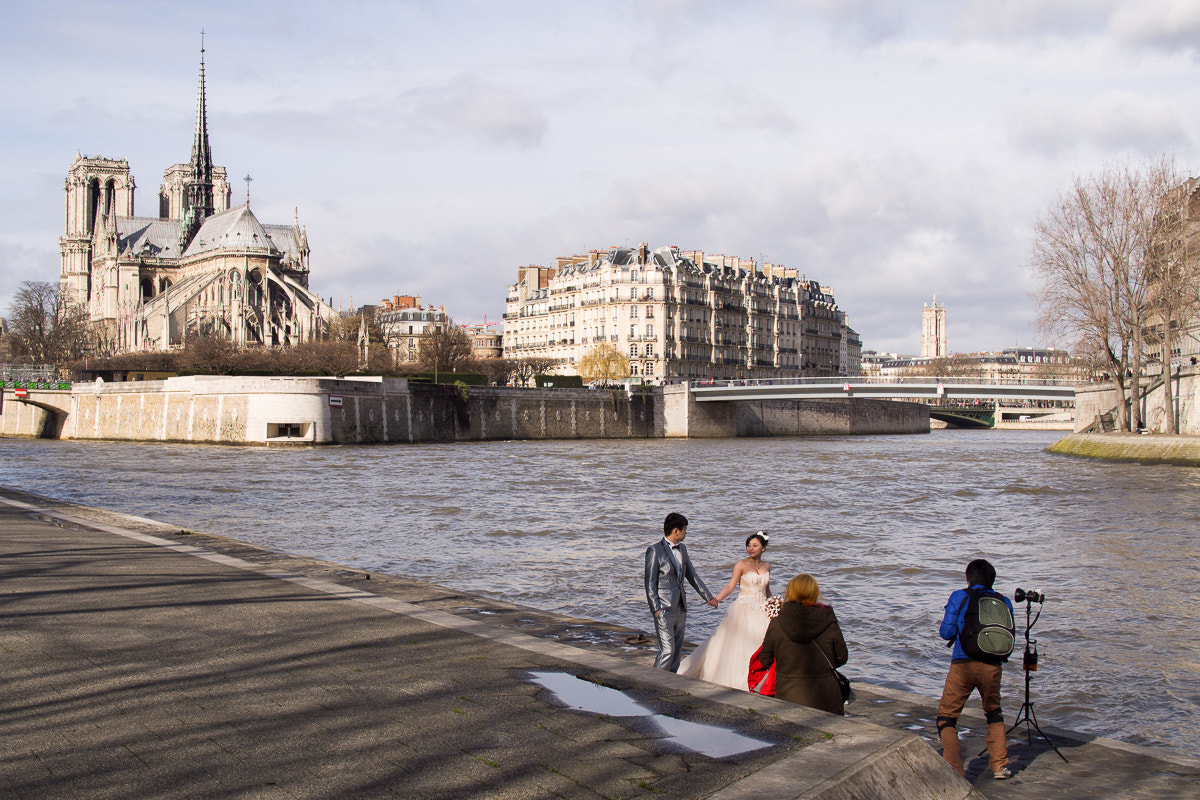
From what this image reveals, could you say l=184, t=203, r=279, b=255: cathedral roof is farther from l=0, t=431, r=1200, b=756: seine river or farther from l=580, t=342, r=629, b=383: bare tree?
l=0, t=431, r=1200, b=756: seine river

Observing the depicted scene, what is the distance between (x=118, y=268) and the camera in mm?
122000

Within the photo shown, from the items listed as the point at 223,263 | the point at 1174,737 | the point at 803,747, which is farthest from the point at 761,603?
the point at 223,263

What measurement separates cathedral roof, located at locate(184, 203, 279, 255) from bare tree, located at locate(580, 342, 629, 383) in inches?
1499

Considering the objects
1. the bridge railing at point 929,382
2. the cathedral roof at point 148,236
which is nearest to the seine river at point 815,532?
the bridge railing at point 929,382

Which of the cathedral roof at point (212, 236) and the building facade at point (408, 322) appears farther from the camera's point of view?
the building facade at point (408, 322)

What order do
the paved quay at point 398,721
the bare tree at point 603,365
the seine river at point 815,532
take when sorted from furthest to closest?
the bare tree at point 603,365
the seine river at point 815,532
the paved quay at point 398,721

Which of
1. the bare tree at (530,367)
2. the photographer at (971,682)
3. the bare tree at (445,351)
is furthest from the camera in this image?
the bare tree at (530,367)

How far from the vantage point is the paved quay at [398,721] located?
501cm

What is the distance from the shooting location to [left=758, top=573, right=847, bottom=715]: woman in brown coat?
650 cm

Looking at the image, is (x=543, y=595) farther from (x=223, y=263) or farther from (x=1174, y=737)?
(x=223, y=263)

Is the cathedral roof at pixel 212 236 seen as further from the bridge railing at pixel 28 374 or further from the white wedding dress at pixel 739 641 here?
the white wedding dress at pixel 739 641

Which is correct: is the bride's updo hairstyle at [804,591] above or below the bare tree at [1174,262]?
below

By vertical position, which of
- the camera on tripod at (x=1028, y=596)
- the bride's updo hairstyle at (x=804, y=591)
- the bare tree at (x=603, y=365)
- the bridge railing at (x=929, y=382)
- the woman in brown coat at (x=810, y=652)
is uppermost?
the bare tree at (x=603, y=365)

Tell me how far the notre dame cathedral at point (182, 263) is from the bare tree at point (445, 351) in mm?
18235
